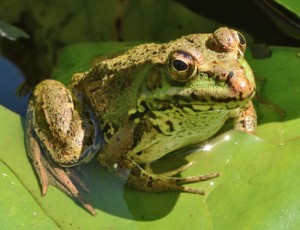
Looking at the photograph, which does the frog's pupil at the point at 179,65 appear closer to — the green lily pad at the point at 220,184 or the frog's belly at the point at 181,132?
the frog's belly at the point at 181,132

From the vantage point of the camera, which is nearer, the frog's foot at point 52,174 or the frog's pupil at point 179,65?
the frog's pupil at point 179,65

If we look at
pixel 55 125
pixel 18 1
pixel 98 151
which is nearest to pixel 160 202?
pixel 98 151

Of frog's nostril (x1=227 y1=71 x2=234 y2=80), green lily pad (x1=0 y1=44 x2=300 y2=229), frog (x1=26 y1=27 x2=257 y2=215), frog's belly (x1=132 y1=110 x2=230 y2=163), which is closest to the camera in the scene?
frog's nostril (x1=227 y1=71 x2=234 y2=80)

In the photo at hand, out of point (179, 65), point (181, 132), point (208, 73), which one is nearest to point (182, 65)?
point (179, 65)

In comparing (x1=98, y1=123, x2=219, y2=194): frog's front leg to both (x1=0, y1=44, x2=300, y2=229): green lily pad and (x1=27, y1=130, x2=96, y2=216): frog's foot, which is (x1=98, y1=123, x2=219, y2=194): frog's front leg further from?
(x1=27, y1=130, x2=96, y2=216): frog's foot

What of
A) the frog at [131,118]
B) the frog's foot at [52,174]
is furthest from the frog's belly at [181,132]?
the frog's foot at [52,174]

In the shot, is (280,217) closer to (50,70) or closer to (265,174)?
(265,174)

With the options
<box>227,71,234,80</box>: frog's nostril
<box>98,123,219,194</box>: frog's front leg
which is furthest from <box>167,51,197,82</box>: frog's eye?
<box>98,123,219,194</box>: frog's front leg
